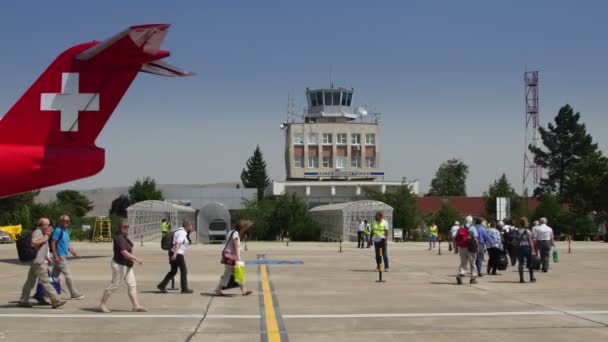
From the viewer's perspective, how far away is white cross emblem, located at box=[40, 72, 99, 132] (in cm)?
1269

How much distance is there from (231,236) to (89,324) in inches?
181

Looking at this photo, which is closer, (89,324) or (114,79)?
(89,324)

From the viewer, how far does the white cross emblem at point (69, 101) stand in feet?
41.6

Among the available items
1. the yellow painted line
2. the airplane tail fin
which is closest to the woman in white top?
the yellow painted line

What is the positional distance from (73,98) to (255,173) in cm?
12756

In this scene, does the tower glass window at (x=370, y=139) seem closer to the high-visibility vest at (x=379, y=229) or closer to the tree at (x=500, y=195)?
the tree at (x=500, y=195)

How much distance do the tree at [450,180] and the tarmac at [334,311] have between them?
387ft

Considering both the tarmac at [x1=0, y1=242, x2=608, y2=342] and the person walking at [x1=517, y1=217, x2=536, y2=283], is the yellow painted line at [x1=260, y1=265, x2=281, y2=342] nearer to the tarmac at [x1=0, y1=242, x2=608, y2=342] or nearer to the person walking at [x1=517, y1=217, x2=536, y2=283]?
the tarmac at [x1=0, y1=242, x2=608, y2=342]

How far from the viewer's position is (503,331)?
10211mm

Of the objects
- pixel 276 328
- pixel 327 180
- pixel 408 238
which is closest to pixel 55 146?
pixel 276 328

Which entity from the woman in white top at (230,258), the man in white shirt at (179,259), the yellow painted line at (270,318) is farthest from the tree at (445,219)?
the woman in white top at (230,258)

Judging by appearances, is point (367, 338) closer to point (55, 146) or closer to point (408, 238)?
point (55, 146)

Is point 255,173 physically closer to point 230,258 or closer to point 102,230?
point 102,230

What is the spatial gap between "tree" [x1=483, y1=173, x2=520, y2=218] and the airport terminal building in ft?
36.8
